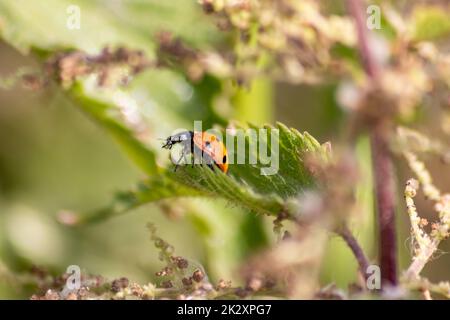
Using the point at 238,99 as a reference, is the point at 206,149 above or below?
below

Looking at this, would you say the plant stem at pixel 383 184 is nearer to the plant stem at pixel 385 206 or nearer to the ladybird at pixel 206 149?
the plant stem at pixel 385 206

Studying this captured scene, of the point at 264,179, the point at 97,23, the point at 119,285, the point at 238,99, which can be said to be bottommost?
the point at 119,285

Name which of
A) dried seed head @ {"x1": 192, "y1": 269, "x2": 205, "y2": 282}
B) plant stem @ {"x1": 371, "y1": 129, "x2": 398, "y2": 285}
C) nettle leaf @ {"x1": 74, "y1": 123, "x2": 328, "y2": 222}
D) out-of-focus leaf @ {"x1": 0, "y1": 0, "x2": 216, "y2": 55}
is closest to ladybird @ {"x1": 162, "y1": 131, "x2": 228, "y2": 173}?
nettle leaf @ {"x1": 74, "y1": 123, "x2": 328, "y2": 222}

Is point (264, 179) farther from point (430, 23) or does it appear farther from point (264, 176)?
point (430, 23)

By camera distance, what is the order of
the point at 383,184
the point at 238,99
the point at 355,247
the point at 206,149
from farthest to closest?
1. the point at 238,99
2. the point at 206,149
3. the point at 355,247
4. the point at 383,184

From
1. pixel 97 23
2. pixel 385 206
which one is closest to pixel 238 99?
pixel 97 23

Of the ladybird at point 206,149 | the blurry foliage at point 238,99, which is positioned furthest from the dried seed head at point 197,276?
the ladybird at point 206,149
